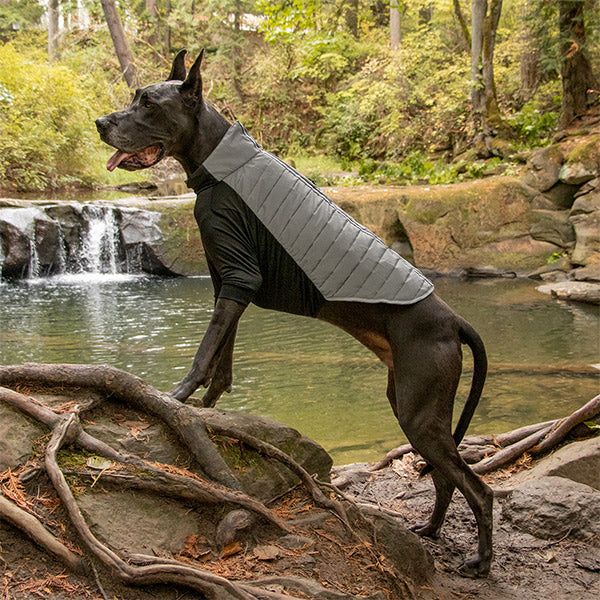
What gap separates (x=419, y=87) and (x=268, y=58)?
29.2 feet

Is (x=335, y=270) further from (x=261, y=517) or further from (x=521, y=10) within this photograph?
(x=521, y=10)

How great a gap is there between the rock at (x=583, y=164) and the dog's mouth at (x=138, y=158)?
578 inches

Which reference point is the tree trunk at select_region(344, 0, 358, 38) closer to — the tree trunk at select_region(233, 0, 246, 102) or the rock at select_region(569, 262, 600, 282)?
the tree trunk at select_region(233, 0, 246, 102)

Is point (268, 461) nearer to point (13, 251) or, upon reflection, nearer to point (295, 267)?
point (295, 267)

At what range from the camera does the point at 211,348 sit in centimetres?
Answer: 379

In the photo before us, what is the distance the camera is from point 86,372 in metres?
3.50

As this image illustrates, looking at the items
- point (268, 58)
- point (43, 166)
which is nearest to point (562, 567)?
point (43, 166)

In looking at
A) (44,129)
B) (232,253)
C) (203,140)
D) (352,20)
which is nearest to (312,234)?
(232,253)

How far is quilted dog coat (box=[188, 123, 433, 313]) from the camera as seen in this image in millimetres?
3916

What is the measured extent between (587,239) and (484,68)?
7.84 metres

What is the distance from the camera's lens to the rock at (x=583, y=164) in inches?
658

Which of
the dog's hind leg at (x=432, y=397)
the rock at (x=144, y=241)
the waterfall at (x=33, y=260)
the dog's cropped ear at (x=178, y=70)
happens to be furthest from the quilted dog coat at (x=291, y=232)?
the waterfall at (x=33, y=260)

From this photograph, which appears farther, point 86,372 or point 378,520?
point 378,520

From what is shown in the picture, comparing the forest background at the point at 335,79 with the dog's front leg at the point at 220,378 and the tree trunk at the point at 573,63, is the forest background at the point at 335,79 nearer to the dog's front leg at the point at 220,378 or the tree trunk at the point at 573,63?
the tree trunk at the point at 573,63
